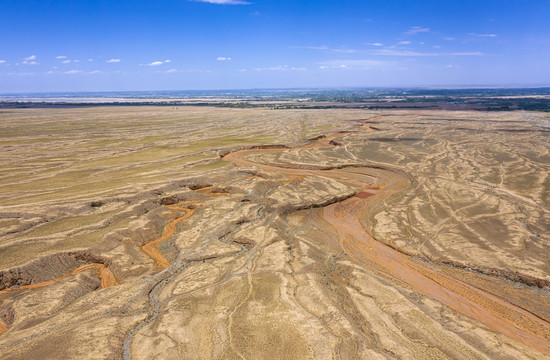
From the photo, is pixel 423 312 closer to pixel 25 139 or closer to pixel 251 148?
pixel 251 148

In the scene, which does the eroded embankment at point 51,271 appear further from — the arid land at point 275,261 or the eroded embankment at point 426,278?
the eroded embankment at point 426,278

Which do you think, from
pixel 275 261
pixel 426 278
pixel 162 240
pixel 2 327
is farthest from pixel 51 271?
pixel 426 278

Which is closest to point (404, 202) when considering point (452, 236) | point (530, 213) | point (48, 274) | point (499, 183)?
point (452, 236)

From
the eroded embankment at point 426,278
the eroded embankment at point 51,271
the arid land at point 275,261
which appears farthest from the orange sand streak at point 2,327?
the eroded embankment at point 426,278

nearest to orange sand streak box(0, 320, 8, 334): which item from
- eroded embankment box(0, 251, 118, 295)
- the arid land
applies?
the arid land

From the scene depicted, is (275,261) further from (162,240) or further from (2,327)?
(2,327)

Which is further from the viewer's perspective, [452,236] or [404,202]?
[404,202]

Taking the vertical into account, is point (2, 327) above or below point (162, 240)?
below
